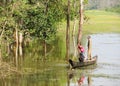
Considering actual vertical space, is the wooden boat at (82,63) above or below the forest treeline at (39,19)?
below

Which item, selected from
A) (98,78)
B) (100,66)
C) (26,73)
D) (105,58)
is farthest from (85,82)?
(105,58)

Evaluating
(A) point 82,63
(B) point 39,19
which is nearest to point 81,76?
(A) point 82,63

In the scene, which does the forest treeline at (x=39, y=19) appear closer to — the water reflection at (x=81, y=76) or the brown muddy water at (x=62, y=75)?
the brown muddy water at (x=62, y=75)

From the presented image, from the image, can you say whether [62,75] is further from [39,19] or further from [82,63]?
[39,19]

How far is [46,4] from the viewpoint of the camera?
54.9 m

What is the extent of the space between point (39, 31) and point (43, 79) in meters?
17.9

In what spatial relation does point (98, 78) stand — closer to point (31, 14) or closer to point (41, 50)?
point (31, 14)

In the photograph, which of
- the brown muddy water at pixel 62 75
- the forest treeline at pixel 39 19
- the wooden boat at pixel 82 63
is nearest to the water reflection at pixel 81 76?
the brown muddy water at pixel 62 75

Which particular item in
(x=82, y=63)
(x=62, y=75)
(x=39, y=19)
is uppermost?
(x=39, y=19)

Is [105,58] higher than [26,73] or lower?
lower

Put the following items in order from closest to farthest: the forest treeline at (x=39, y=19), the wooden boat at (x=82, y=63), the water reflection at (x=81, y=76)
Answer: the water reflection at (x=81, y=76) < the wooden boat at (x=82, y=63) < the forest treeline at (x=39, y=19)

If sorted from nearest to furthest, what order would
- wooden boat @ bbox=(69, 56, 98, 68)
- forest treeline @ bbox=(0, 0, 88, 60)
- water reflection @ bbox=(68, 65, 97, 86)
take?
water reflection @ bbox=(68, 65, 97, 86) < wooden boat @ bbox=(69, 56, 98, 68) < forest treeline @ bbox=(0, 0, 88, 60)

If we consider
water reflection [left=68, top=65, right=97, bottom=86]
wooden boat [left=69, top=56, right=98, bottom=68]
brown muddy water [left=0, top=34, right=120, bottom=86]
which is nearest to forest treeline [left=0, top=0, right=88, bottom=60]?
brown muddy water [left=0, top=34, right=120, bottom=86]

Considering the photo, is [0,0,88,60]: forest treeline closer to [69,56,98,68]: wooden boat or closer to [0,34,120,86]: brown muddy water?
[0,34,120,86]: brown muddy water
